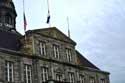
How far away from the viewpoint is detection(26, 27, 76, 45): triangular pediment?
211ft

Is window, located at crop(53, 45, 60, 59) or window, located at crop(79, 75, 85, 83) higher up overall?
window, located at crop(53, 45, 60, 59)

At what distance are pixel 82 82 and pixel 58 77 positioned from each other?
5.95 meters

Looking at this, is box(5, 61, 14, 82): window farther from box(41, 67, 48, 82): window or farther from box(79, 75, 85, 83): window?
box(79, 75, 85, 83): window

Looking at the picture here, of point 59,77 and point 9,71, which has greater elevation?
point 9,71

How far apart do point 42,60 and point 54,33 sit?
517 cm

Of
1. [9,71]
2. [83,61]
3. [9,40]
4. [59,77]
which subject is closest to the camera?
[9,71]

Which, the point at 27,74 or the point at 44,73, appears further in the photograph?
the point at 44,73

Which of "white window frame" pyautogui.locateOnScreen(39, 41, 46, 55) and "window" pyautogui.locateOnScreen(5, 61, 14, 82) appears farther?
"white window frame" pyautogui.locateOnScreen(39, 41, 46, 55)

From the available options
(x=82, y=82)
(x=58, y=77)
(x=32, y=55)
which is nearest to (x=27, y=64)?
(x=32, y=55)

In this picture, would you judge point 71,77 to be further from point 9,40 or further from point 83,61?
point 9,40

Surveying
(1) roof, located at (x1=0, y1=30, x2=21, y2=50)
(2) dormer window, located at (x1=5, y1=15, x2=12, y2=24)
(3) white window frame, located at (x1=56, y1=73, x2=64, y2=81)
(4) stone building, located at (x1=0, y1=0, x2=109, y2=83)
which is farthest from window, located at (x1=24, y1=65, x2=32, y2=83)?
(2) dormer window, located at (x1=5, y1=15, x2=12, y2=24)

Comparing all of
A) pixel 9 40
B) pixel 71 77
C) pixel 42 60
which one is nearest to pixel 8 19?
pixel 9 40

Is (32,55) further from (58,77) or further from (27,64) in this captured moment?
(58,77)

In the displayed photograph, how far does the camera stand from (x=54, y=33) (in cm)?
6638
